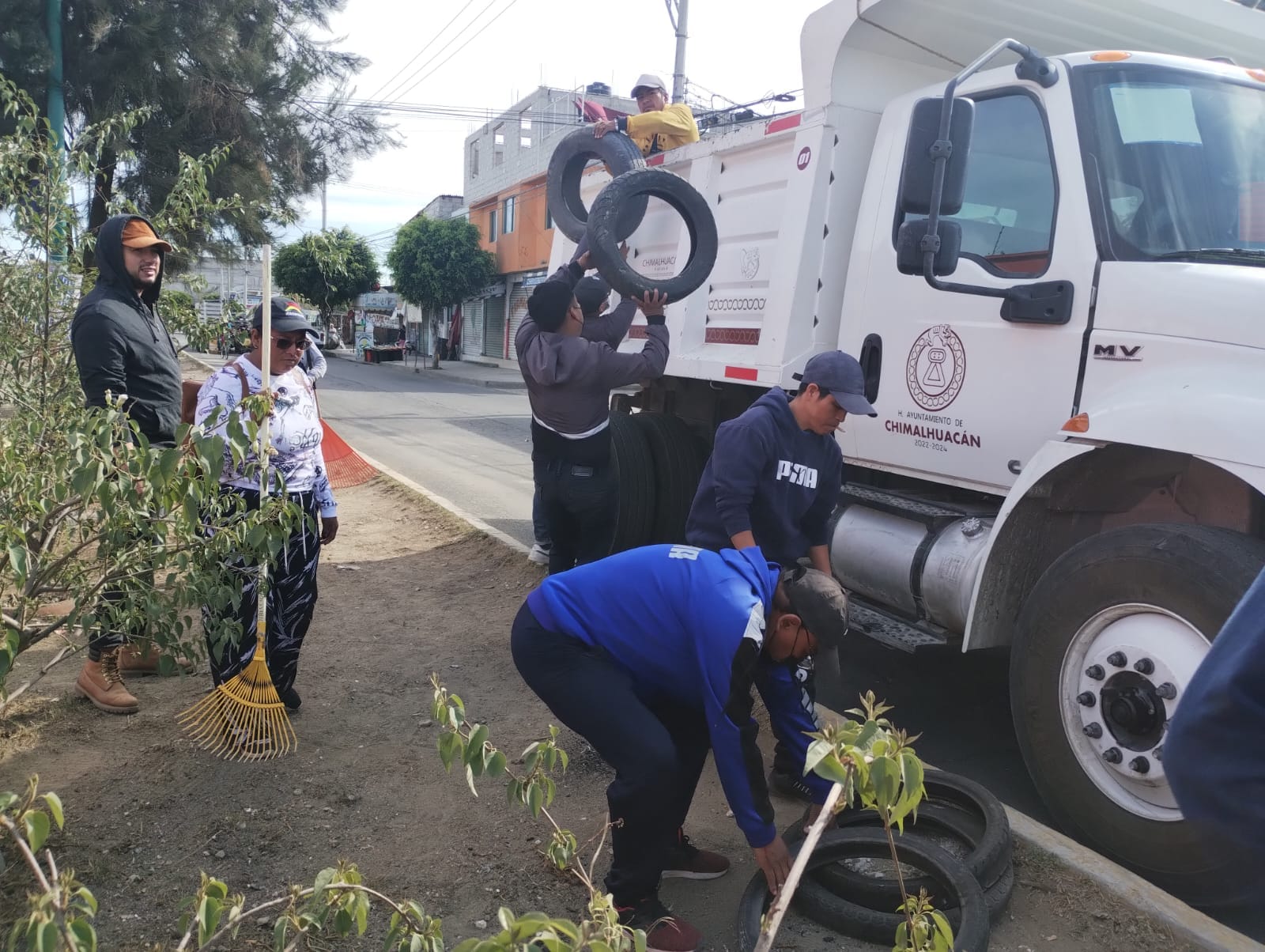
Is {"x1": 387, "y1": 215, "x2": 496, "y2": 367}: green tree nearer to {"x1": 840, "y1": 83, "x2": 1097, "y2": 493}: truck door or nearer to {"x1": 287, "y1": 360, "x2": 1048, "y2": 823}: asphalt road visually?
{"x1": 287, "y1": 360, "x2": 1048, "y2": 823}: asphalt road

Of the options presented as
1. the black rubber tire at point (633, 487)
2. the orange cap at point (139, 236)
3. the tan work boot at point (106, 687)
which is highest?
the orange cap at point (139, 236)

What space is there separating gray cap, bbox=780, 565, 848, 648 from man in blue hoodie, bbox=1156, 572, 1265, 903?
1.45 meters

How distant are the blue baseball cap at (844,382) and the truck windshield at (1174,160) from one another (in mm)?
1026

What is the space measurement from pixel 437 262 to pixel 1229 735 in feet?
125

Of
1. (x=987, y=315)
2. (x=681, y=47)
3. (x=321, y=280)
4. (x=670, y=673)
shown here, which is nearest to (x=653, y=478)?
(x=987, y=315)

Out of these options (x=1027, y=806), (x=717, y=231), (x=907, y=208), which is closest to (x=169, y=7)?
(x=717, y=231)

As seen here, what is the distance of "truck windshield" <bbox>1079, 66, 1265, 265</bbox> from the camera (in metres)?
3.56

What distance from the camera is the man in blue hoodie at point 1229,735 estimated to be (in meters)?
1.10

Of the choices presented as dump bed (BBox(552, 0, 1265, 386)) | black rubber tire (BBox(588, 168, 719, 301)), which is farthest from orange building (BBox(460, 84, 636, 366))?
dump bed (BBox(552, 0, 1265, 386))

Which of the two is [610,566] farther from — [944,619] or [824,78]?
[824,78]

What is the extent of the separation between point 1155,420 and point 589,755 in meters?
2.30

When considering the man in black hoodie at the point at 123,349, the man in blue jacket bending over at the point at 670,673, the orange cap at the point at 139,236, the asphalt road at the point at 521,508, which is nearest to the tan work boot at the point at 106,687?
the man in black hoodie at the point at 123,349

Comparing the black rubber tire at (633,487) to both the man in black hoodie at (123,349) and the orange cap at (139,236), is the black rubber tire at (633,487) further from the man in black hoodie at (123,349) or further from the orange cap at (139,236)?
the orange cap at (139,236)

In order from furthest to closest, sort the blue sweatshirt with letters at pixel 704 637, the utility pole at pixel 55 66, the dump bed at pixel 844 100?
the utility pole at pixel 55 66
the dump bed at pixel 844 100
the blue sweatshirt with letters at pixel 704 637
